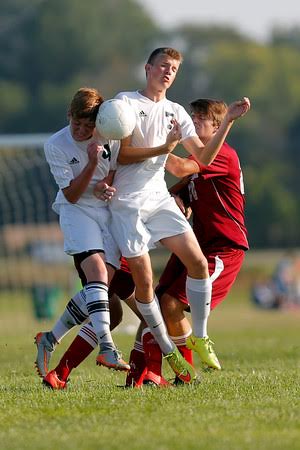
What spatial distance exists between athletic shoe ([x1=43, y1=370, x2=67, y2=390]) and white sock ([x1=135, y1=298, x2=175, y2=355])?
698 millimetres

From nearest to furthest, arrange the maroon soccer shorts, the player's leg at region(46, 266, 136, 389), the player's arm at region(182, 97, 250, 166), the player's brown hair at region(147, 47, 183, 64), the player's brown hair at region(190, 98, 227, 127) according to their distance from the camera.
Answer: the player's arm at region(182, 97, 250, 166)
the player's brown hair at region(147, 47, 183, 64)
the player's leg at region(46, 266, 136, 389)
the maroon soccer shorts
the player's brown hair at region(190, 98, 227, 127)

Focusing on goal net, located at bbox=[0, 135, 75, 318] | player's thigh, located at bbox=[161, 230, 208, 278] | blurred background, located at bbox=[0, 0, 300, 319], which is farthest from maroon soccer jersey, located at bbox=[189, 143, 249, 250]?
blurred background, located at bbox=[0, 0, 300, 319]

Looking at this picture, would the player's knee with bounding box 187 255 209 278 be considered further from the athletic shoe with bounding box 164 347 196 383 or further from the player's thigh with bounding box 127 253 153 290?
the athletic shoe with bounding box 164 347 196 383

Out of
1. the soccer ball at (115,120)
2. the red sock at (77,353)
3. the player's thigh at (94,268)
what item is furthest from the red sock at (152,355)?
the soccer ball at (115,120)

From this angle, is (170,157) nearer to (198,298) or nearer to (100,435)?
(198,298)

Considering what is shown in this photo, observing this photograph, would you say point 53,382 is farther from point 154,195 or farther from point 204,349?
point 154,195

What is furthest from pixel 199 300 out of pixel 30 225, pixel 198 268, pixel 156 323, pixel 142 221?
pixel 30 225

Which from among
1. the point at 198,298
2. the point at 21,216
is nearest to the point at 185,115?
the point at 198,298

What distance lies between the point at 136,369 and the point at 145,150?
160cm

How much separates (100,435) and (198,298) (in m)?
2.43

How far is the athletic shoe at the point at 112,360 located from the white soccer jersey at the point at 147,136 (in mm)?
1088

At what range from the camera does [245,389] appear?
9219 mm

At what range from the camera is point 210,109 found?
1009 cm

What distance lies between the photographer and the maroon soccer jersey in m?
10.2
